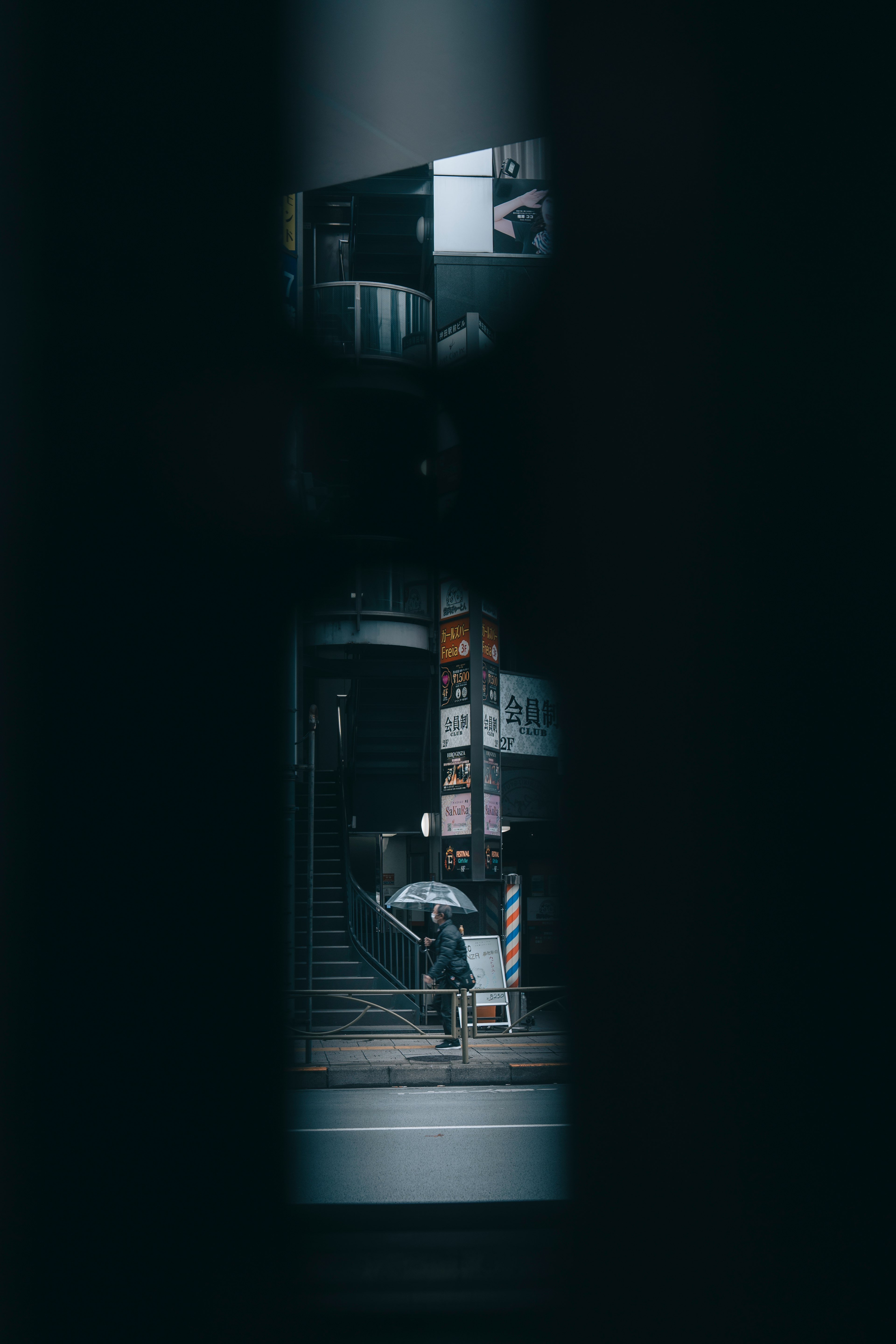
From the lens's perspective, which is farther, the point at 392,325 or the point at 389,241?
the point at 389,241

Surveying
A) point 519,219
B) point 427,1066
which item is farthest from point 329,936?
point 519,219

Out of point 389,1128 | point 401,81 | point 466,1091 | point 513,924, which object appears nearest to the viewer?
point 401,81

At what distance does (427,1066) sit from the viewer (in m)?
10.2

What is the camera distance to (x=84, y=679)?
2365 mm

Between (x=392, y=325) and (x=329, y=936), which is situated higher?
(x=392, y=325)

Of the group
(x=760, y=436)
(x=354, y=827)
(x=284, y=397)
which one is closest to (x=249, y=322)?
(x=284, y=397)

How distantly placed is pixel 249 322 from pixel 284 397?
0.23 meters

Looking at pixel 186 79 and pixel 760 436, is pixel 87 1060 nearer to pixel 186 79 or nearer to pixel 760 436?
pixel 760 436

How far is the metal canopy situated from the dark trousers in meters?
9.02

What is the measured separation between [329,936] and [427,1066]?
4.37 m

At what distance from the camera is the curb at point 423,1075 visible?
390 inches

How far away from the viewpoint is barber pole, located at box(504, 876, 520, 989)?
15.7 metres

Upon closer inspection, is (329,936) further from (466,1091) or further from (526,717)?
Result: (466,1091)

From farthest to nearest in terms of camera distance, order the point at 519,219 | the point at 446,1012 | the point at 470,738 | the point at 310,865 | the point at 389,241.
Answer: the point at 389,241 < the point at 519,219 < the point at 470,738 < the point at 446,1012 < the point at 310,865
